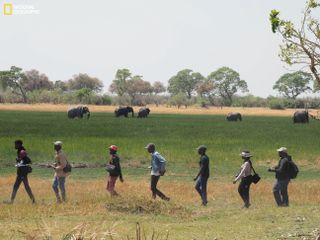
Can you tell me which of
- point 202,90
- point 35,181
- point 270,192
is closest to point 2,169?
point 35,181

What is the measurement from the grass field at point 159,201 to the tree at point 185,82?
158 m

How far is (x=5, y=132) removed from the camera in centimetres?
4056

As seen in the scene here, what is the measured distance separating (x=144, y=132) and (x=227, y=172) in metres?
20.5

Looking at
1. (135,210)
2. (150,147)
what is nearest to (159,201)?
(135,210)

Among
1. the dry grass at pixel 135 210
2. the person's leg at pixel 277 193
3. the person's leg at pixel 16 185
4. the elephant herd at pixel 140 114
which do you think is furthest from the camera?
the elephant herd at pixel 140 114

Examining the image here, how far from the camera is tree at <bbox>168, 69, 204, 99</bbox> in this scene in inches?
7687

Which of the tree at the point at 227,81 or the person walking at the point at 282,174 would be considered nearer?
the person walking at the point at 282,174

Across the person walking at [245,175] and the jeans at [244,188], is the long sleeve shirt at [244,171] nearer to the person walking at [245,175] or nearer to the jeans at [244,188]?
the person walking at [245,175]

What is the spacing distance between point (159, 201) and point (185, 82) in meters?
182

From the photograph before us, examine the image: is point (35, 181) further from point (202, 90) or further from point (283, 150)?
point (202, 90)

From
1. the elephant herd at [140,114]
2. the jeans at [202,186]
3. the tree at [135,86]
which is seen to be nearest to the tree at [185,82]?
the tree at [135,86]

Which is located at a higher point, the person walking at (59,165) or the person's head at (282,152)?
the person's head at (282,152)

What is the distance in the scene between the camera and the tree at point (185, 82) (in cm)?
19525

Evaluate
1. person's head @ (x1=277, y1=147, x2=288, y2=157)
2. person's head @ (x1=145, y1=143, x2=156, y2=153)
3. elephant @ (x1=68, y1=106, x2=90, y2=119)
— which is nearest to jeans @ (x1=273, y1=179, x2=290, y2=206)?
person's head @ (x1=277, y1=147, x2=288, y2=157)
